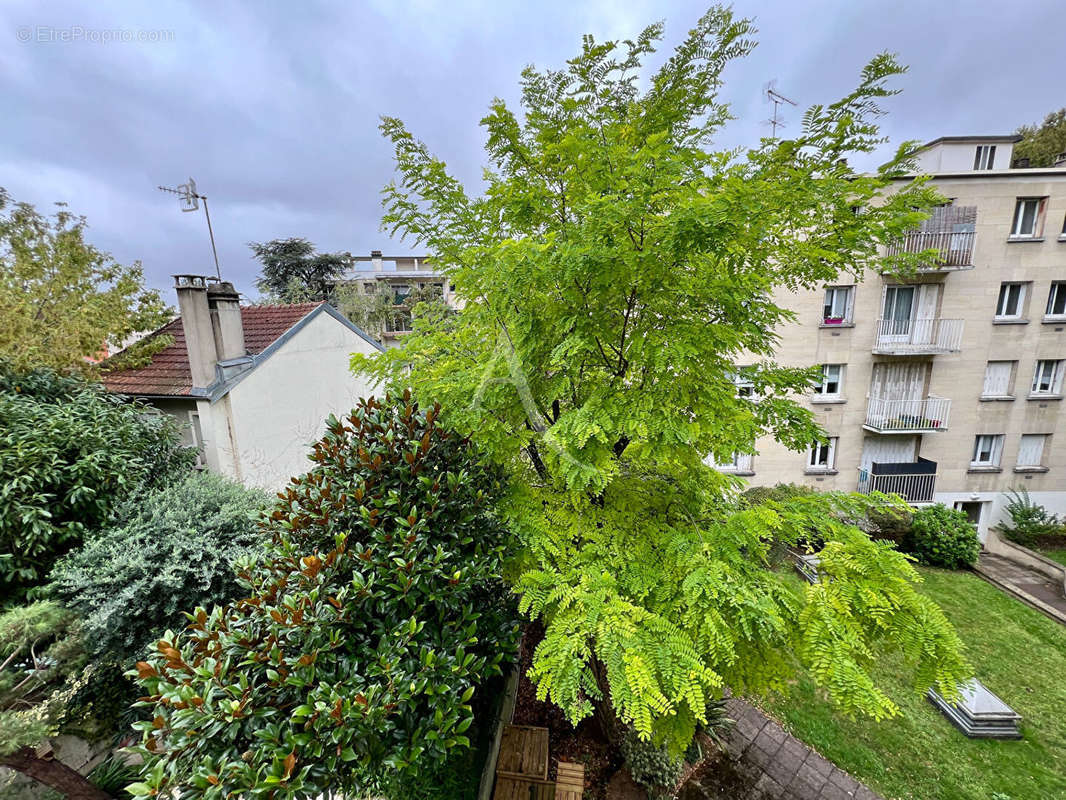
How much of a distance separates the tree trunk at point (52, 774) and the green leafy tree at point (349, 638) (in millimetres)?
1718

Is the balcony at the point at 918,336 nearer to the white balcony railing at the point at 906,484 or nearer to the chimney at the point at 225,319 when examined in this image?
the white balcony railing at the point at 906,484

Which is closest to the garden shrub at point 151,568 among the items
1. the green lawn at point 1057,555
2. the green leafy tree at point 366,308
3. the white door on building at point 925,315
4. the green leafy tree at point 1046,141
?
the green leafy tree at point 366,308

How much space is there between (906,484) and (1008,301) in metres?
6.10

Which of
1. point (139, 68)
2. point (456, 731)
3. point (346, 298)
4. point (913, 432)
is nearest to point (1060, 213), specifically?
point (913, 432)

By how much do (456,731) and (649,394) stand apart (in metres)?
3.10

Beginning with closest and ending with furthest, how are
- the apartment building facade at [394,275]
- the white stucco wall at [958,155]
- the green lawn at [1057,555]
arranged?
the white stucco wall at [958,155] < the green lawn at [1057,555] < the apartment building facade at [394,275]

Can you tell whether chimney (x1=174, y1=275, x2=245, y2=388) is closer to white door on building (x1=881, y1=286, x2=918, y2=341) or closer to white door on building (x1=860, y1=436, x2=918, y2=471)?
white door on building (x1=881, y1=286, x2=918, y2=341)

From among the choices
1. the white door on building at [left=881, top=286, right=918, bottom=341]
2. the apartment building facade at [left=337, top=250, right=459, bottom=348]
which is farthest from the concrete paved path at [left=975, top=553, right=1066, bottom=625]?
the apartment building facade at [left=337, top=250, right=459, bottom=348]

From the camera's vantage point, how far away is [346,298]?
2089cm

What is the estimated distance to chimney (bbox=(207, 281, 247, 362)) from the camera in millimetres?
7516

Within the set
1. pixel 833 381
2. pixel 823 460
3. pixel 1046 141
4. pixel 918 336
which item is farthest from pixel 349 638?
pixel 1046 141

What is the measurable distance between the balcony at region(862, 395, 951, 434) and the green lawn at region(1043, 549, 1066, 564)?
4800 mm

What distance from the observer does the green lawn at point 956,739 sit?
5863mm

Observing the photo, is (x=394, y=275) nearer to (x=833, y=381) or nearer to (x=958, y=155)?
(x=833, y=381)
